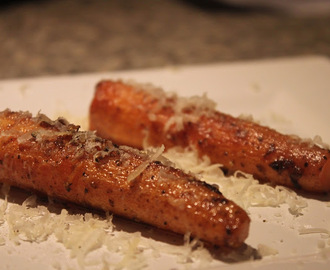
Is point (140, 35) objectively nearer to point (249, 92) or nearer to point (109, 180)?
point (249, 92)

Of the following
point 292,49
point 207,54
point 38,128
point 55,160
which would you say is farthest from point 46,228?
point 292,49

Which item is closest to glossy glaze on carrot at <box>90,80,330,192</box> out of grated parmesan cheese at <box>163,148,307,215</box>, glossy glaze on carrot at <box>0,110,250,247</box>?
grated parmesan cheese at <box>163,148,307,215</box>

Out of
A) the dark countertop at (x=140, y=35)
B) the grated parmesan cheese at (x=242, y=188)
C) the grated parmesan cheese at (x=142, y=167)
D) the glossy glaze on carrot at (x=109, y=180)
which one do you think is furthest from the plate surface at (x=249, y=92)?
the dark countertop at (x=140, y=35)

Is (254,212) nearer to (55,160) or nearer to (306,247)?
(306,247)

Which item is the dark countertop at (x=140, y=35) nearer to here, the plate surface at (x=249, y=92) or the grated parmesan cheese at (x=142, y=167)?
the plate surface at (x=249, y=92)

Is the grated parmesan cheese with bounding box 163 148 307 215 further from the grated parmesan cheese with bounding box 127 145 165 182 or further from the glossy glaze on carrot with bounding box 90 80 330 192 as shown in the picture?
the grated parmesan cheese with bounding box 127 145 165 182

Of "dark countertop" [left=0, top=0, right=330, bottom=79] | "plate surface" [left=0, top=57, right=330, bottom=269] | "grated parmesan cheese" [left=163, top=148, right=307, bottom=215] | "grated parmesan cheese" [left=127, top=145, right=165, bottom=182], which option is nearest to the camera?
"grated parmesan cheese" [left=127, top=145, right=165, bottom=182]
